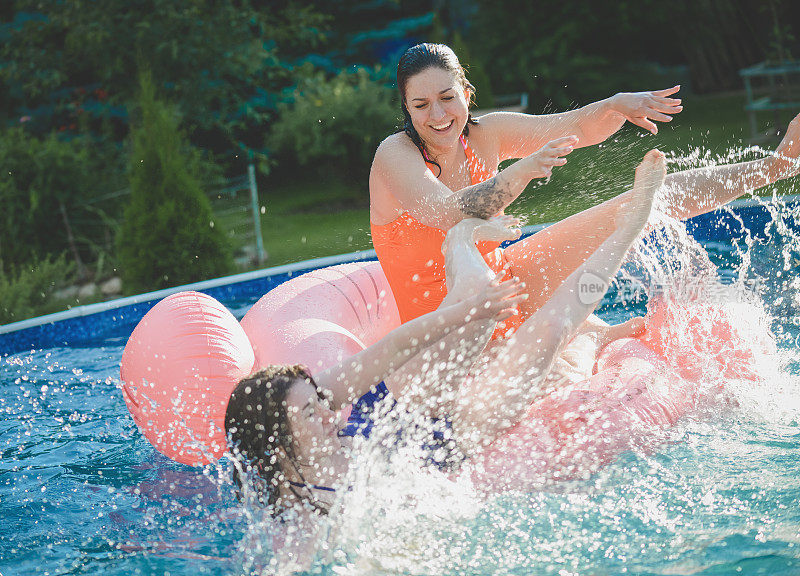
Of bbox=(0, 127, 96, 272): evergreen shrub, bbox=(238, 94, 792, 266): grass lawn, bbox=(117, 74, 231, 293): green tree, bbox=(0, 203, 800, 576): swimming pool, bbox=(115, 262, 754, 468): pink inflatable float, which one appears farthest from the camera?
bbox=(238, 94, 792, 266): grass lawn

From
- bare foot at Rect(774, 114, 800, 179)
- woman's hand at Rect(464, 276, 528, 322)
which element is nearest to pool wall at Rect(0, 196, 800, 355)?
bare foot at Rect(774, 114, 800, 179)

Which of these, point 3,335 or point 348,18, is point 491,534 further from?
point 348,18

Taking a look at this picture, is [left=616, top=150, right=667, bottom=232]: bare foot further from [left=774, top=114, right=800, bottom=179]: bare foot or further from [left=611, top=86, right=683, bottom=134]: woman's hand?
[left=774, top=114, right=800, bottom=179]: bare foot

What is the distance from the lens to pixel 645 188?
2.94 metres

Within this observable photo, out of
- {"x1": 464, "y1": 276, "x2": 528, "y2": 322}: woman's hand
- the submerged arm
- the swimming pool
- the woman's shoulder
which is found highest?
the woman's shoulder

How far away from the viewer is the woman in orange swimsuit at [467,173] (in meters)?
2.95

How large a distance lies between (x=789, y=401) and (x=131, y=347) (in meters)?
2.37

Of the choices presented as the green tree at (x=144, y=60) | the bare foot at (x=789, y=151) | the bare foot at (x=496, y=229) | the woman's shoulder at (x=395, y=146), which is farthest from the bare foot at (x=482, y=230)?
the green tree at (x=144, y=60)

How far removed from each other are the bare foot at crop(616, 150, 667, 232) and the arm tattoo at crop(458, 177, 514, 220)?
1.61 feet

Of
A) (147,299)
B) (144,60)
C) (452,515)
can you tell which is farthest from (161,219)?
(452,515)

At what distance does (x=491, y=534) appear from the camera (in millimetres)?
2469

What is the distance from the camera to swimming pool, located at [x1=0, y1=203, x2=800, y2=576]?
7.58 ft

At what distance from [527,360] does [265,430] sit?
0.84 meters

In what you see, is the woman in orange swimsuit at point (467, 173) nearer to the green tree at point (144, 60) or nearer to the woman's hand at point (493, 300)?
the woman's hand at point (493, 300)
